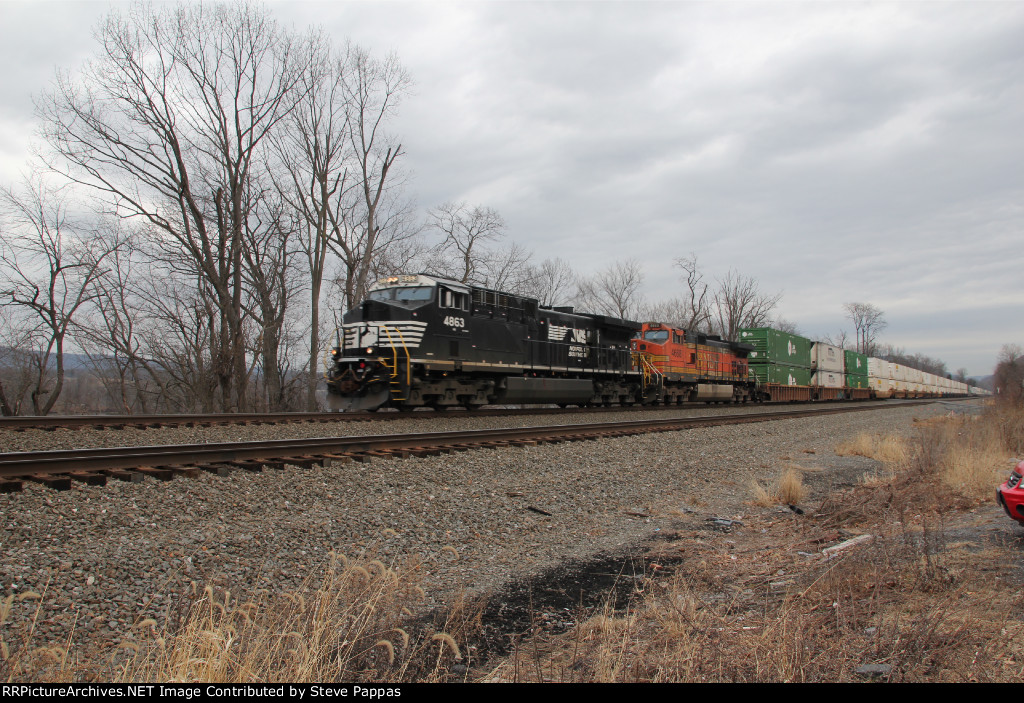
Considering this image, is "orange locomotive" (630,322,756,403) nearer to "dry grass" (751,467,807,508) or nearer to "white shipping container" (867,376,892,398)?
"dry grass" (751,467,807,508)

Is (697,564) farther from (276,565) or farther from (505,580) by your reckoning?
(276,565)

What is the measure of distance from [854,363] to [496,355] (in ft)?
123

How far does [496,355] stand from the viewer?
56.2 feet

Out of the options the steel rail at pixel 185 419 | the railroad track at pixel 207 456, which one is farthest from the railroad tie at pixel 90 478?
the steel rail at pixel 185 419

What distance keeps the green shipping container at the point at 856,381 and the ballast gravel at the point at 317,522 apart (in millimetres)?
37975

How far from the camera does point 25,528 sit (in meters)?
4.17

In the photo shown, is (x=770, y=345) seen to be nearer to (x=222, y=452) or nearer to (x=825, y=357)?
(x=825, y=357)

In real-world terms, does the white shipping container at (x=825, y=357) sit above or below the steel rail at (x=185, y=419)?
above

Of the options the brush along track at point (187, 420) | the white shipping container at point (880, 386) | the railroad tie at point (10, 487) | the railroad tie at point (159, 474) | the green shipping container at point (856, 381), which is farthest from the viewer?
the white shipping container at point (880, 386)

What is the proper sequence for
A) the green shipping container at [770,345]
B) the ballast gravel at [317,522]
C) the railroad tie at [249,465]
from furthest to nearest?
1. the green shipping container at [770,345]
2. the railroad tie at [249,465]
3. the ballast gravel at [317,522]

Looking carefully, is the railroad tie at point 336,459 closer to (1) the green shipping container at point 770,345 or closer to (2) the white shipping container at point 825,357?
(1) the green shipping container at point 770,345

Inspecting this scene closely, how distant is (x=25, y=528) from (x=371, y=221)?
86.2ft

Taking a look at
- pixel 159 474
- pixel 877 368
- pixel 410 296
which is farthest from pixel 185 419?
pixel 877 368

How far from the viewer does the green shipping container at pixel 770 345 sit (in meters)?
32.4
